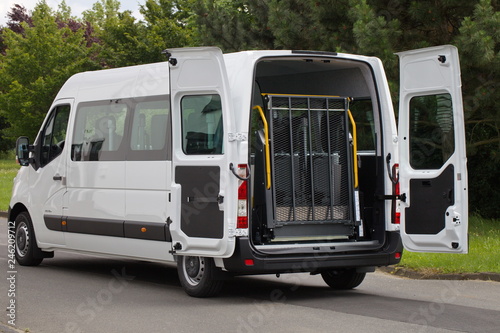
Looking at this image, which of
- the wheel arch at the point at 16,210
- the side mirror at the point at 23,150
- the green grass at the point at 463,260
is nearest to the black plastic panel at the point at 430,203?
the green grass at the point at 463,260

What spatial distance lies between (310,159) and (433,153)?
146 centimetres

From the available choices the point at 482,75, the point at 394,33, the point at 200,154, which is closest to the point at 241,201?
the point at 200,154

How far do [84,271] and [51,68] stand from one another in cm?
2903

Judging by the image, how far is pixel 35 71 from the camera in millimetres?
39781

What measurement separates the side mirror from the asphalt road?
1.51 metres

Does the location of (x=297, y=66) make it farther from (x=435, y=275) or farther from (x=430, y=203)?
(x=435, y=275)

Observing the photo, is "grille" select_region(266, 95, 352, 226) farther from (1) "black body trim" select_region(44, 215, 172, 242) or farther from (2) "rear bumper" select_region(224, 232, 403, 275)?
(1) "black body trim" select_region(44, 215, 172, 242)

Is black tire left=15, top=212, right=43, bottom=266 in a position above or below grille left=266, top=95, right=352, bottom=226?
below

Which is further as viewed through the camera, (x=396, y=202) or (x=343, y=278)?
(x=343, y=278)

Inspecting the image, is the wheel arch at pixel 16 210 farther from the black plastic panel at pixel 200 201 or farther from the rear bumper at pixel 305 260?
the rear bumper at pixel 305 260

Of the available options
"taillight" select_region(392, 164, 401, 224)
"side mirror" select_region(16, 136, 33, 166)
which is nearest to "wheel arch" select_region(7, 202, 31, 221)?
"side mirror" select_region(16, 136, 33, 166)

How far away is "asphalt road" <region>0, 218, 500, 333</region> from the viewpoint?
7953mm

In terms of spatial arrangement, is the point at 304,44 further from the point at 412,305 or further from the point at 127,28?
the point at 127,28

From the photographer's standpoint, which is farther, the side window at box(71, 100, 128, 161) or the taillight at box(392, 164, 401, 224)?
the side window at box(71, 100, 128, 161)
